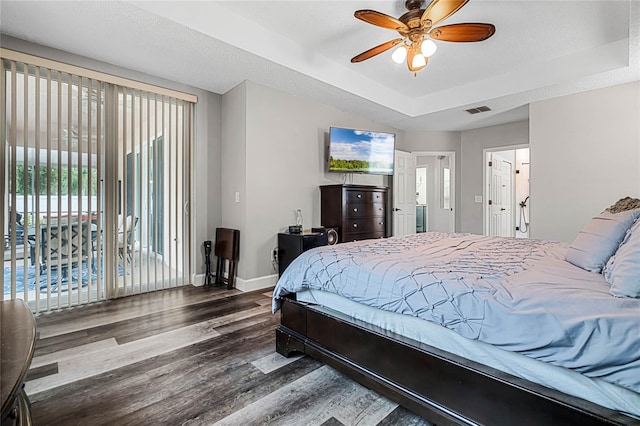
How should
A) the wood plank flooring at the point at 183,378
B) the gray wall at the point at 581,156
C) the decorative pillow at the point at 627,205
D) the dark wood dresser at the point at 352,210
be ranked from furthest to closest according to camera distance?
the dark wood dresser at the point at 352,210 < the gray wall at the point at 581,156 < the decorative pillow at the point at 627,205 < the wood plank flooring at the point at 183,378

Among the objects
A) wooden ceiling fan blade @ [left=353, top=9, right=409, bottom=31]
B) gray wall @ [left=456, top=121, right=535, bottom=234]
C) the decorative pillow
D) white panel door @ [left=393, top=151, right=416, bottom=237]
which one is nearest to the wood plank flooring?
the decorative pillow

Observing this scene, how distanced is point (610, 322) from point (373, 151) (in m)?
3.89

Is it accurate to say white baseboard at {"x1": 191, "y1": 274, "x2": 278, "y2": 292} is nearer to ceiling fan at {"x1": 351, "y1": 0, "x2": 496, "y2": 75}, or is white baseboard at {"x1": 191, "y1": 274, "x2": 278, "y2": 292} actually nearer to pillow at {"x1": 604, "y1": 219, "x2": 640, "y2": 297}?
ceiling fan at {"x1": 351, "y1": 0, "x2": 496, "y2": 75}

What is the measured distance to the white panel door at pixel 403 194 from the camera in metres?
5.41

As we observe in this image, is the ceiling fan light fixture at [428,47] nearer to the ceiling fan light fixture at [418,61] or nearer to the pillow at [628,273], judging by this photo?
the ceiling fan light fixture at [418,61]

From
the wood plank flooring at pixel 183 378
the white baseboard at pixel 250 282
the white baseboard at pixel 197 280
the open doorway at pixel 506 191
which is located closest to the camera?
the wood plank flooring at pixel 183 378

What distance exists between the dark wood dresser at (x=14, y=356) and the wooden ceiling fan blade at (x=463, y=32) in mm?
2941

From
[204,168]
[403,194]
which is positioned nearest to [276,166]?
[204,168]

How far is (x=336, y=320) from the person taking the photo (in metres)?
1.69

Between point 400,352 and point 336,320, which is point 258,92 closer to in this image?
point 336,320

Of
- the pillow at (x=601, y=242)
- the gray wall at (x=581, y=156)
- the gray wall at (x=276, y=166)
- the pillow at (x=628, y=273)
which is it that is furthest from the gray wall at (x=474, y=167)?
the pillow at (x=628, y=273)

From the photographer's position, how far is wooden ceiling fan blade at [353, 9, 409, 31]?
2180 millimetres

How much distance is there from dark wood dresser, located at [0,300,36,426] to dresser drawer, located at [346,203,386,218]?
3388mm

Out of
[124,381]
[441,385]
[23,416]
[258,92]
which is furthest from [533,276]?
[258,92]
